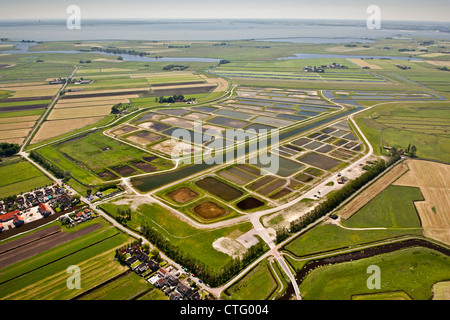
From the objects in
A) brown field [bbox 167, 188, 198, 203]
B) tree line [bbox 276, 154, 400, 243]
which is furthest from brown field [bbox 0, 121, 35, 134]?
tree line [bbox 276, 154, 400, 243]

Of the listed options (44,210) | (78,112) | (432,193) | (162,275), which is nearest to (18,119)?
(78,112)

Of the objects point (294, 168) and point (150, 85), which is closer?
point (294, 168)

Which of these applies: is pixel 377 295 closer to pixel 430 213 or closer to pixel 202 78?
pixel 430 213

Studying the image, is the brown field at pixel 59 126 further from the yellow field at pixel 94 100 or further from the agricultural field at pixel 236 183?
the yellow field at pixel 94 100

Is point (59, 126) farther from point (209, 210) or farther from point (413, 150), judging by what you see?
point (413, 150)

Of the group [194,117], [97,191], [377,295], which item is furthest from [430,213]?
[194,117]

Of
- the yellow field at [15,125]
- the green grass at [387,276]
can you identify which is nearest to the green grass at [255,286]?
the green grass at [387,276]
